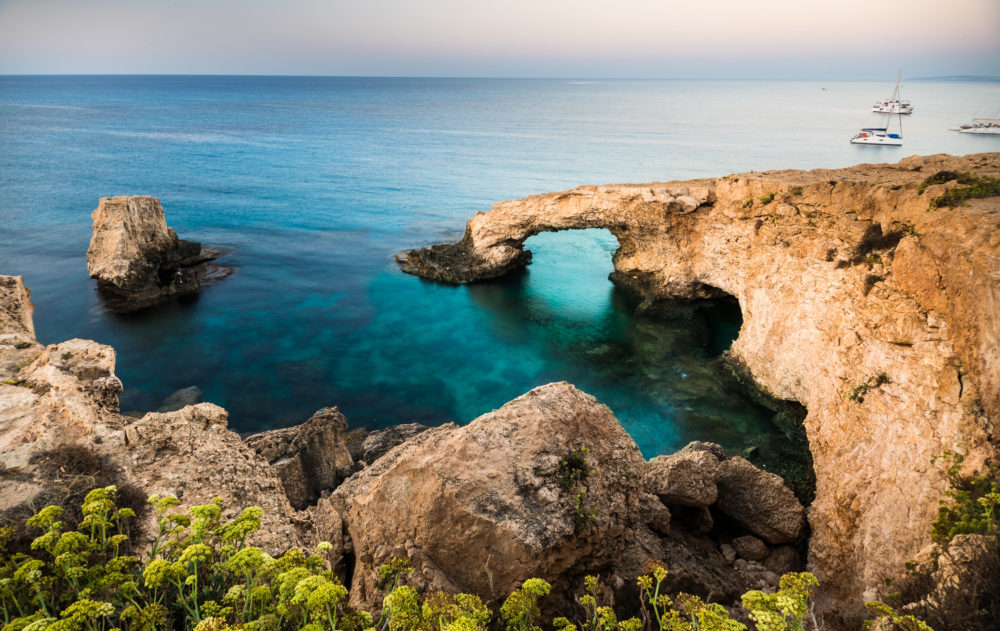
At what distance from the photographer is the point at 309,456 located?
1151 cm

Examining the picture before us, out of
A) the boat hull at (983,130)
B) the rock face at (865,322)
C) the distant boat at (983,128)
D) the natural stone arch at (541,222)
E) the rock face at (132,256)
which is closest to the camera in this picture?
the rock face at (865,322)

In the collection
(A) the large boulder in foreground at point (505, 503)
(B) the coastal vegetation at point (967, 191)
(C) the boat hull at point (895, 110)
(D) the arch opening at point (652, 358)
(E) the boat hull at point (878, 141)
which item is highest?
(C) the boat hull at point (895, 110)

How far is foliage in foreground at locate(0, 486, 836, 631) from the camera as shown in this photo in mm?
4055

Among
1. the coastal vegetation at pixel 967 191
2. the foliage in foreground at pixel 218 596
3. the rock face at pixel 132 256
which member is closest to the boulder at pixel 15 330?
the foliage in foreground at pixel 218 596

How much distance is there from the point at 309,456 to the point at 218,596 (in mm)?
6639

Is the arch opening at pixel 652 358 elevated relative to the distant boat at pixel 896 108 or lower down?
lower down

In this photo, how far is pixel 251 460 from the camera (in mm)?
8031

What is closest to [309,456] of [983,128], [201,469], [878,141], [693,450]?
[201,469]

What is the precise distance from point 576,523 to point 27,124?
390 ft

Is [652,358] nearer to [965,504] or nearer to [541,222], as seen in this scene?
[541,222]

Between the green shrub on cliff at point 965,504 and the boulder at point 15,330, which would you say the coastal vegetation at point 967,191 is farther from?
the boulder at point 15,330

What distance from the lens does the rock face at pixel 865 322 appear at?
31.1 feet

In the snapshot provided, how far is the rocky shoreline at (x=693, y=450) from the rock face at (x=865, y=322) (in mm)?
57

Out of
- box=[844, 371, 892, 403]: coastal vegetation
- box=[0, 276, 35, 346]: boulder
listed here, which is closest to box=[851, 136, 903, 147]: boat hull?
box=[844, 371, 892, 403]: coastal vegetation
